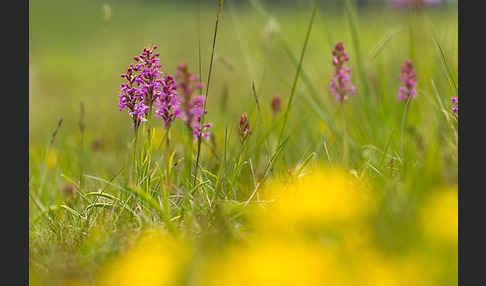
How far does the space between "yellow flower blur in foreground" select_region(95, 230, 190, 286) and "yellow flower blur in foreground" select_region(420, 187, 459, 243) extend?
0.60 meters

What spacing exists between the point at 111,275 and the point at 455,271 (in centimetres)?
83

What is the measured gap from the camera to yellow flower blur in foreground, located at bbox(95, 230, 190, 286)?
3.74 feet

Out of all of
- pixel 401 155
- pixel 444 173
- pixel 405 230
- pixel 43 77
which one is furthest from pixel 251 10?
pixel 43 77

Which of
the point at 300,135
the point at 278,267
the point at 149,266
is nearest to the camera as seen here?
the point at 278,267

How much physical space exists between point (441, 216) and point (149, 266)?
0.73m

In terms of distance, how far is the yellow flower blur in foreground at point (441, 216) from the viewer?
3.89 feet

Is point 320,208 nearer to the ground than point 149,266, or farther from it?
farther from it

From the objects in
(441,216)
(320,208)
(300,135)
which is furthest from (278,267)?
(300,135)

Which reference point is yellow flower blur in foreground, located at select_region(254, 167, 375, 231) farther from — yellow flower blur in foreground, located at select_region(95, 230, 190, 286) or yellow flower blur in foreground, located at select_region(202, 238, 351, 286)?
yellow flower blur in foreground, located at select_region(95, 230, 190, 286)

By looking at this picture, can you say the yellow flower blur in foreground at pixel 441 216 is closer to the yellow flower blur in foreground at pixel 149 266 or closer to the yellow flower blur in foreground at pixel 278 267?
the yellow flower blur in foreground at pixel 278 267

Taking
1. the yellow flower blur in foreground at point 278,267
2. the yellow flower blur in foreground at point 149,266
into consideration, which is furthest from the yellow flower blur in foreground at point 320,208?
the yellow flower blur in foreground at point 149,266

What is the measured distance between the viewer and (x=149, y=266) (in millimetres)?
1174

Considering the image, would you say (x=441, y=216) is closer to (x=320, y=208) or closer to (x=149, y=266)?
(x=320, y=208)

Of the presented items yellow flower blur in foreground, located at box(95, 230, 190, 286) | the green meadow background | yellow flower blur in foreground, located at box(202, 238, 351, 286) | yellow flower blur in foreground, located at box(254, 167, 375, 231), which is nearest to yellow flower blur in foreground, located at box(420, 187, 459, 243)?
the green meadow background
